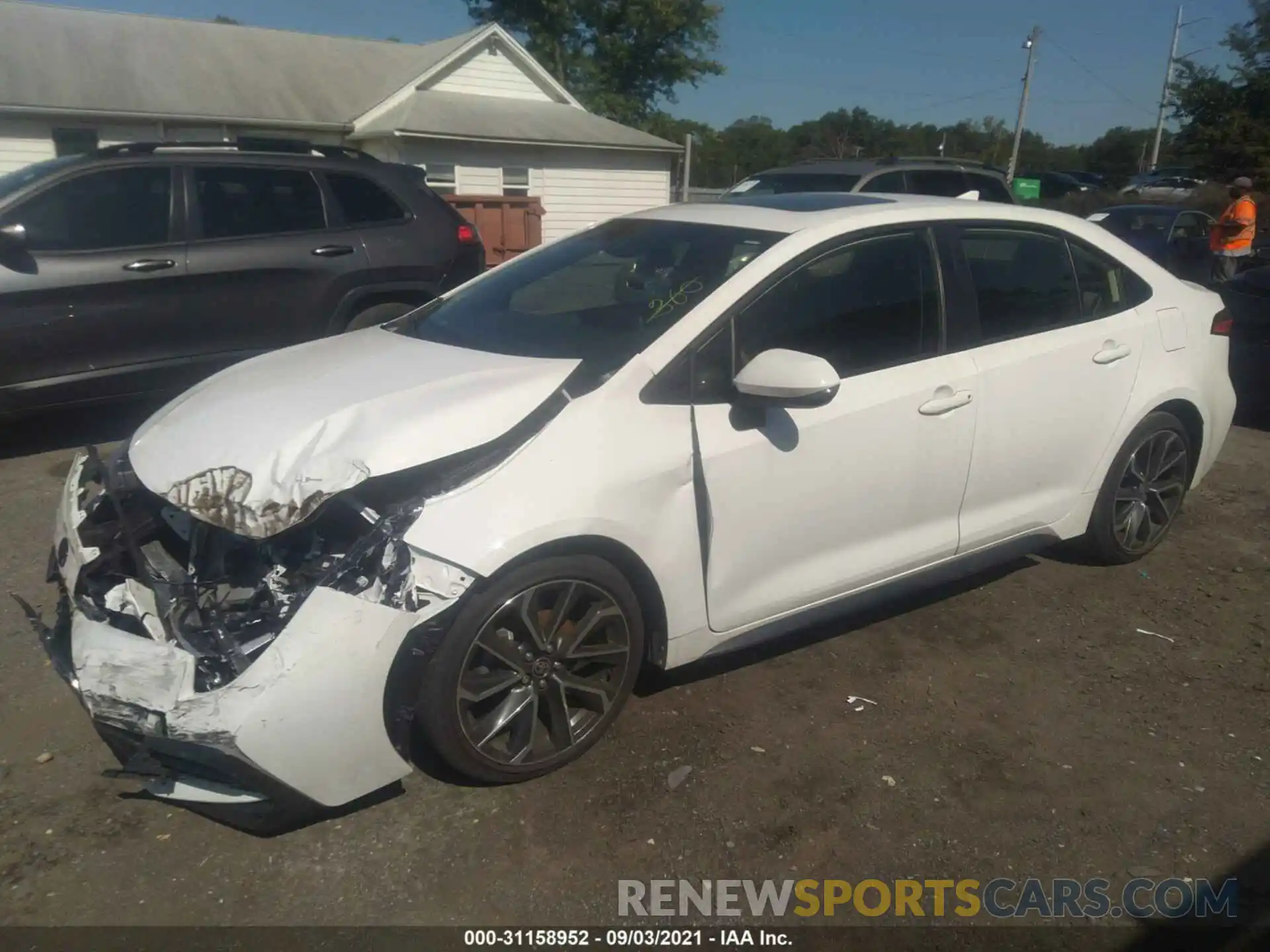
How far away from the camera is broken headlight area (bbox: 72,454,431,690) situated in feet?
8.53

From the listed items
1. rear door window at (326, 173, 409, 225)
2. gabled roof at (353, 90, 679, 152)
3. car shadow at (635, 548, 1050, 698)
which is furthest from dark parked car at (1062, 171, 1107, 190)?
car shadow at (635, 548, 1050, 698)

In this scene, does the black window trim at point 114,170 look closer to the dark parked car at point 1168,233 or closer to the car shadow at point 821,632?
the car shadow at point 821,632

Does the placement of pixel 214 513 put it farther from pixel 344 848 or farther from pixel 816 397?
pixel 816 397

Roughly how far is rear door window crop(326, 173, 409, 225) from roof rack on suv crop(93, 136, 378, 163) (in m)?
0.19

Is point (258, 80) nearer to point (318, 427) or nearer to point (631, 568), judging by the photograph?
point (318, 427)

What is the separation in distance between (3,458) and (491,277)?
387 centimetres

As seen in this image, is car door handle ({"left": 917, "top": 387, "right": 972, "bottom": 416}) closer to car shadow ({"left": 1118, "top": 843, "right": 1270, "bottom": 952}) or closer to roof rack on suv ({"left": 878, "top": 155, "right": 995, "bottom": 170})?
car shadow ({"left": 1118, "top": 843, "right": 1270, "bottom": 952})

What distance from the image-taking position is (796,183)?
1107 centimetres

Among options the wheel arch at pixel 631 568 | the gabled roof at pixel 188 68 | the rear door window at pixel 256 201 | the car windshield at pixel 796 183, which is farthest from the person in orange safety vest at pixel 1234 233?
the gabled roof at pixel 188 68

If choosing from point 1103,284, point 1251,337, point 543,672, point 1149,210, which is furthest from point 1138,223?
point 543,672

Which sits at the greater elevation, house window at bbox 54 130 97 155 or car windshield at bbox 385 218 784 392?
house window at bbox 54 130 97 155

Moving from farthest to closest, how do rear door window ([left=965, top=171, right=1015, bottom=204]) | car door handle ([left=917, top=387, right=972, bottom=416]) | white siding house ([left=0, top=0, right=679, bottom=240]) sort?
white siding house ([left=0, top=0, right=679, bottom=240]) < rear door window ([left=965, top=171, right=1015, bottom=204]) < car door handle ([left=917, top=387, right=972, bottom=416])

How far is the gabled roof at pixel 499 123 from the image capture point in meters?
21.1

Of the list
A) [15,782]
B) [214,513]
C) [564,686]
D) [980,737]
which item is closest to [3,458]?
[15,782]
